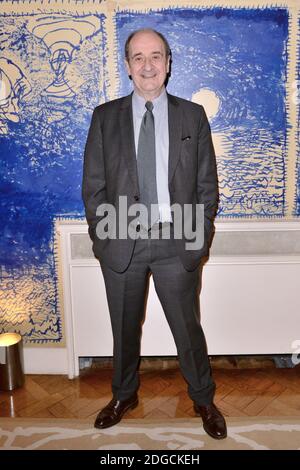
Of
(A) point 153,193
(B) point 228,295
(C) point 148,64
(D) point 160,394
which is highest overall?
(C) point 148,64

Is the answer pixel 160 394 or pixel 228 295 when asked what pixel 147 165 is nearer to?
pixel 228 295

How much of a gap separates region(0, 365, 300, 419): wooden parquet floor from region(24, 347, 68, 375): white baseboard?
0.15ft

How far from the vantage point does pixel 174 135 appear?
2.20m

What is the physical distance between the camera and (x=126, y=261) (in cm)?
222

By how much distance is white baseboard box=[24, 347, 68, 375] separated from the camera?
2969mm

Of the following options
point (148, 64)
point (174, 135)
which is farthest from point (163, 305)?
point (148, 64)

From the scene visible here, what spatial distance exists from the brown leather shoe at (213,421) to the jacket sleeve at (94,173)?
3.69 feet

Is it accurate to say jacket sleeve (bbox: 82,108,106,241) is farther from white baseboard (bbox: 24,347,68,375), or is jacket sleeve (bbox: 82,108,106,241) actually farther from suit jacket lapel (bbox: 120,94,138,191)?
white baseboard (bbox: 24,347,68,375)

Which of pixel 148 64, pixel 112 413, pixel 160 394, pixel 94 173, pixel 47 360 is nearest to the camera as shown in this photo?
pixel 148 64

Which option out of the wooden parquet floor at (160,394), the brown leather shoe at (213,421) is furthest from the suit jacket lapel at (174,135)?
the wooden parquet floor at (160,394)

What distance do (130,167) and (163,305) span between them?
0.73 metres

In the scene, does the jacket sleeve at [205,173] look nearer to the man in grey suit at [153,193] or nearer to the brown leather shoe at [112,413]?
the man in grey suit at [153,193]

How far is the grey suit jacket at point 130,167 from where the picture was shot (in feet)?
7.20

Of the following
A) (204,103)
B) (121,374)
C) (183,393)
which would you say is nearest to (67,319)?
(121,374)
